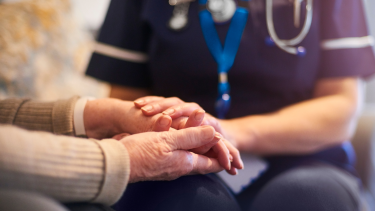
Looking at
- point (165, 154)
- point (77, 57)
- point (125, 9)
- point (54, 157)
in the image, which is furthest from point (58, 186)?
point (77, 57)

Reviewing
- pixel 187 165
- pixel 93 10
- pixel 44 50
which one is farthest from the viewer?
pixel 93 10

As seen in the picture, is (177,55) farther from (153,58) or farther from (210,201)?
(210,201)

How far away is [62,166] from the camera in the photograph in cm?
30

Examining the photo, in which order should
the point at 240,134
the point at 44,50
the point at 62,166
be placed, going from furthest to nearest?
the point at 44,50, the point at 240,134, the point at 62,166

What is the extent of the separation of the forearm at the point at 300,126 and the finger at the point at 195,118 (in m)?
0.14

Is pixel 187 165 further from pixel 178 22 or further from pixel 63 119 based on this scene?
pixel 178 22

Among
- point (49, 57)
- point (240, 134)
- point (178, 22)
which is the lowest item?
point (240, 134)

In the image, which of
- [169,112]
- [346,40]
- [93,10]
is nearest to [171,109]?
[169,112]

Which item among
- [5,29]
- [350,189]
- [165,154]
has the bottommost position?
[350,189]

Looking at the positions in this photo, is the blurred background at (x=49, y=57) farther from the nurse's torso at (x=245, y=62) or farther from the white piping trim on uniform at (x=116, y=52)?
the nurse's torso at (x=245, y=62)

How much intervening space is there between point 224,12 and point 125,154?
1.32 feet

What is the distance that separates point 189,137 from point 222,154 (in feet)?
0.22

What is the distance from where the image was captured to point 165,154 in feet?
1.21

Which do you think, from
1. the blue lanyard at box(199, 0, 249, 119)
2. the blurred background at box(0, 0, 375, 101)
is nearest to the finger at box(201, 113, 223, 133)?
the blue lanyard at box(199, 0, 249, 119)
